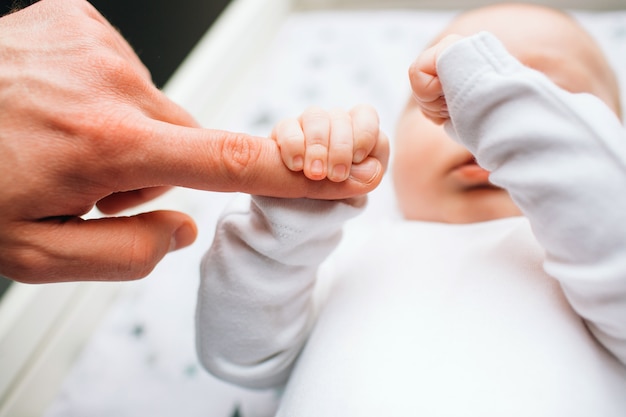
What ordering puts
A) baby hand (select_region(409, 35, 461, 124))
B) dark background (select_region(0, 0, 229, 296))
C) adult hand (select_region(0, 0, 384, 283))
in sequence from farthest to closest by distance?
1. dark background (select_region(0, 0, 229, 296))
2. baby hand (select_region(409, 35, 461, 124))
3. adult hand (select_region(0, 0, 384, 283))

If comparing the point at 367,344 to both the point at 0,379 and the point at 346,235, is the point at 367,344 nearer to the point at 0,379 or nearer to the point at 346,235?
the point at 346,235

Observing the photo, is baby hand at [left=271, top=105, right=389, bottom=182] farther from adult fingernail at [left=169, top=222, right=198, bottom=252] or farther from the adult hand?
adult fingernail at [left=169, top=222, right=198, bottom=252]

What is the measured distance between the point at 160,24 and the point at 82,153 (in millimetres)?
506

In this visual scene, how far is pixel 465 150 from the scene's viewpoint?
0.71 m

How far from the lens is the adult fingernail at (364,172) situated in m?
0.52

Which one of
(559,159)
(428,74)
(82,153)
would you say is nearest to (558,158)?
(559,159)

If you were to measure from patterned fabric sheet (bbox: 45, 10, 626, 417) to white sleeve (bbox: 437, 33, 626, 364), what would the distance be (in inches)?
14.7

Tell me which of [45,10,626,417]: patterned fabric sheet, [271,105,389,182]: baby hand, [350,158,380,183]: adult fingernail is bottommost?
[45,10,626,417]: patterned fabric sheet

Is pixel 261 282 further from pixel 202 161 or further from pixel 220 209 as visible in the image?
pixel 220 209

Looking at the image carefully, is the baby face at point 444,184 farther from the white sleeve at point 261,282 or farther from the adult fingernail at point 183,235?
the adult fingernail at point 183,235

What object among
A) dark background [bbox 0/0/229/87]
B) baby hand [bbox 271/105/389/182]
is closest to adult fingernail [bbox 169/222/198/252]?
baby hand [bbox 271/105/389/182]

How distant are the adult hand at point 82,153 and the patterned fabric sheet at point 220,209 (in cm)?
37

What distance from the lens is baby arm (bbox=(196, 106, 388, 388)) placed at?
1.65ft

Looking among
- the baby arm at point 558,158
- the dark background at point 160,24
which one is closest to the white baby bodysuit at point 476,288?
the baby arm at point 558,158
